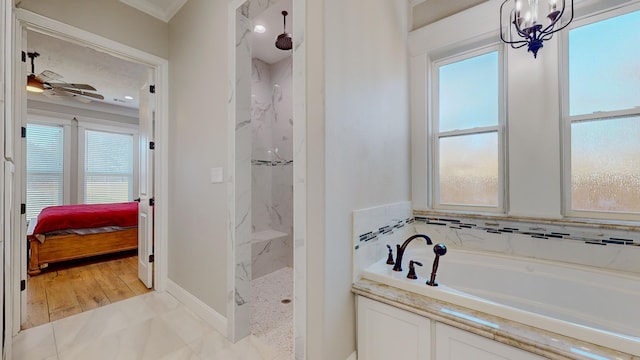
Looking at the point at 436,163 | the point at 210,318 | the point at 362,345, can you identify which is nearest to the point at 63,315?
the point at 210,318

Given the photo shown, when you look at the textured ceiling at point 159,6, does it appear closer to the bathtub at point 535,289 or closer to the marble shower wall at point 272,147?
the marble shower wall at point 272,147

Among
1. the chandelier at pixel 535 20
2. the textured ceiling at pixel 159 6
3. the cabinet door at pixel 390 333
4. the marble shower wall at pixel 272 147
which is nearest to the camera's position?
the cabinet door at pixel 390 333

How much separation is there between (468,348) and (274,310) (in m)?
1.63

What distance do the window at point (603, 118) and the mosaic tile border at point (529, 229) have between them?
168 mm

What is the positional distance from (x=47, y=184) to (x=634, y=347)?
7863 millimetres

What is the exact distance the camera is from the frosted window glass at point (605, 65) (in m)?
1.65

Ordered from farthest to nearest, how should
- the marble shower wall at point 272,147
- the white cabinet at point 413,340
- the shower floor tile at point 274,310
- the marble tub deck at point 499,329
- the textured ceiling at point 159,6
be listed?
the marble shower wall at point 272,147
the textured ceiling at point 159,6
the shower floor tile at point 274,310
the white cabinet at point 413,340
the marble tub deck at point 499,329

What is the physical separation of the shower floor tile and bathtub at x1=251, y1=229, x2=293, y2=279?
9 centimetres

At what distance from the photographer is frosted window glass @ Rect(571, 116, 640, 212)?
1.65m

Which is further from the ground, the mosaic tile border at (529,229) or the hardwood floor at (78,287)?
the mosaic tile border at (529,229)

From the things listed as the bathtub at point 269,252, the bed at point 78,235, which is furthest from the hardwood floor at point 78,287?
the bathtub at point 269,252

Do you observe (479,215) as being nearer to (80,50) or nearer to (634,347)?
(634,347)

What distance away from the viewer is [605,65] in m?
1.73

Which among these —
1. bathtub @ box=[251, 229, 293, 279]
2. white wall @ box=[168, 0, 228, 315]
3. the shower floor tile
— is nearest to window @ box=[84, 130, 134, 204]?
white wall @ box=[168, 0, 228, 315]
